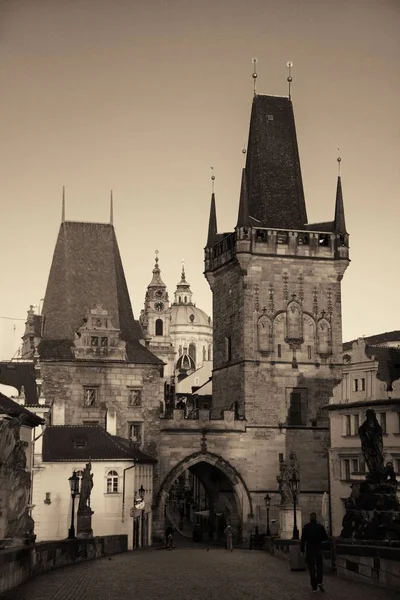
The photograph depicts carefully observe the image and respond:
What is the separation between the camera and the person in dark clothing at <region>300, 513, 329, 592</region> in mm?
19594

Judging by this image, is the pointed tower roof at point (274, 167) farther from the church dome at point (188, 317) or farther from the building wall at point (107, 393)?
the church dome at point (188, 317)

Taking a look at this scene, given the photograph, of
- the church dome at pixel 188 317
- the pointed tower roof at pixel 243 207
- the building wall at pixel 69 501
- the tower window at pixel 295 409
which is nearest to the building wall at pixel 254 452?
the tower window at pixel 295 409

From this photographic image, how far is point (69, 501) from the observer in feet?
163

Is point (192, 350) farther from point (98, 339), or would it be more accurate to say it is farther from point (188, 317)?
point (98, 339)

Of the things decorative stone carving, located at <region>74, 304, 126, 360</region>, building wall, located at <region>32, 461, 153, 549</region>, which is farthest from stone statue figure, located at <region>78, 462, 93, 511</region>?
decorative stone carving, located at <region>74, 304, 126, 360</region>

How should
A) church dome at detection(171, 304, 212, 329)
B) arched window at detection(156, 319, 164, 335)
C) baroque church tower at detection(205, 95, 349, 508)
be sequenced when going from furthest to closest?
church dome at detection(171, 304, 212, 329)
arched window at detection(156, 319, 164, 335)
baroque church tower at detection(205, 95, 349, 508)

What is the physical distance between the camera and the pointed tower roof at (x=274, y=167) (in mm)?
65562

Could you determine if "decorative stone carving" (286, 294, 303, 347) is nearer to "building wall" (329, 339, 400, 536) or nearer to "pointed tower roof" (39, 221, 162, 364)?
"building wall" (329, 339, 400, 536)

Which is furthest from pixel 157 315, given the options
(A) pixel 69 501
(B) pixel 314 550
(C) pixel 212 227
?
(B) pixel 314 550

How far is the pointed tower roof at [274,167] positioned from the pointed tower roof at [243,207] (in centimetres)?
139

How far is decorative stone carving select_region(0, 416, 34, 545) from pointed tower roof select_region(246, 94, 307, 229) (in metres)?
42.5

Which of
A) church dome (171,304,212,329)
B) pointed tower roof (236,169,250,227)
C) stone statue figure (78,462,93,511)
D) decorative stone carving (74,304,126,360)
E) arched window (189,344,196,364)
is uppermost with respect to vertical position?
church dome (171,304,212,329)

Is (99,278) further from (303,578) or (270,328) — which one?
(303,578)

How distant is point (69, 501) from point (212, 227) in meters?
24.2
